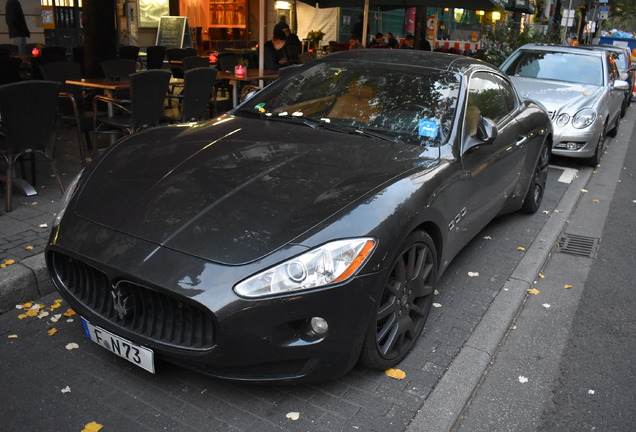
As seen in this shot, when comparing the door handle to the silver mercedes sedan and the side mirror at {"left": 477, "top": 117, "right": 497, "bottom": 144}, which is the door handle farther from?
the silver mercedes sedan

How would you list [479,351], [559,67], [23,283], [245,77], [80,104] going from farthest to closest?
[559,67], [245,77], [80,104], [23,283], [479,351]

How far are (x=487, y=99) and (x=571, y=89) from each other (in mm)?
5019

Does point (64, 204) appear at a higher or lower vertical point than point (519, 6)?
lower

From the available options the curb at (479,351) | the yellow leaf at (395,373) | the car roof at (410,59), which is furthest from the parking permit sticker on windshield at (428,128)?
the yellow leaf at (395,373)

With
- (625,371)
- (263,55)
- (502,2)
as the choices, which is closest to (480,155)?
(625,371)

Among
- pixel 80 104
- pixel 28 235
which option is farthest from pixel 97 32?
pixel 28 235

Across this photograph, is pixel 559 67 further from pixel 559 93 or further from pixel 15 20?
pixel 15 20

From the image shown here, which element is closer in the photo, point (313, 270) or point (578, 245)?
point (313, 270)

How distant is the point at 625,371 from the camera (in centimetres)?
352

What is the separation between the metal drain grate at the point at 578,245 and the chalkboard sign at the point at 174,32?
13675mm

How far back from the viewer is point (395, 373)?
3.28m

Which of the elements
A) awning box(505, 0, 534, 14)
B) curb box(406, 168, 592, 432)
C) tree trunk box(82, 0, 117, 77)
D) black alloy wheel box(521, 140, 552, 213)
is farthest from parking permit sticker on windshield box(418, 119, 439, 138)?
awning box(505, 0, 534, 14)

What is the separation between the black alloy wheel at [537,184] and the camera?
6113mm

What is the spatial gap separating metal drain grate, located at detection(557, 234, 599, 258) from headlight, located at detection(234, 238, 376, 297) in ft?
11.1
